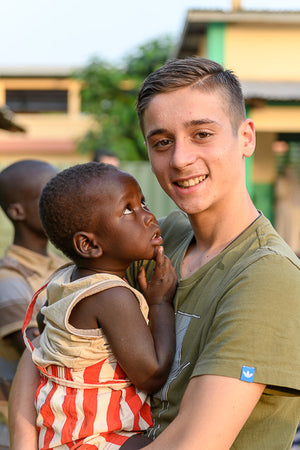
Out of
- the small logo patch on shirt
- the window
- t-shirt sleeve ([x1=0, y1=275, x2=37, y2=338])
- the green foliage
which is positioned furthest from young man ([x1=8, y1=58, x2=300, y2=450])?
the window

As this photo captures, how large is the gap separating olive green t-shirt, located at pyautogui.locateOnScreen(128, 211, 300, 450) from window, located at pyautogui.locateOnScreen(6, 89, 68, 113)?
27444mm

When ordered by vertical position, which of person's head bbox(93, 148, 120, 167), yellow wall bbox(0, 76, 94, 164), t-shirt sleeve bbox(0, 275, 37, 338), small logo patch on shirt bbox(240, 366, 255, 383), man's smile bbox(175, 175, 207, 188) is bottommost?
yellow wall bbox(0, 76, 94, 164)

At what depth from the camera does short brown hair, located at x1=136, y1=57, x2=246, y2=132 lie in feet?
6.96

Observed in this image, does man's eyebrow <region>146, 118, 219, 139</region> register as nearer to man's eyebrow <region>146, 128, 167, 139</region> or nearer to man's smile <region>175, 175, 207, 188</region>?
man's eyebrow <region>146, 128, 167, 139</region>

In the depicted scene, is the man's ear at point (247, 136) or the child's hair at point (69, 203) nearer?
the child's hair at point (69, 203)

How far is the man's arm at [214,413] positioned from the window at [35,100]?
2780 cm

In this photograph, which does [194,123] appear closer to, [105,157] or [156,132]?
[156,132]

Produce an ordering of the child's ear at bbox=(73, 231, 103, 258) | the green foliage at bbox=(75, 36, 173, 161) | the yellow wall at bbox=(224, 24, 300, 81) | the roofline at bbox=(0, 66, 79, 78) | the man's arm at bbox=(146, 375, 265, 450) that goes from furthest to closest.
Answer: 1. the roofline at bbox=(0, 66, 79, 78)
2. the green foliage at bbox=(75, 36, 173, 161)
3. the yellow wall at bbox=(224, 24, 300, 81)
4. the child's ear at bbox=(73, 231, 103, 258)
5. the man's arm at bbox=(146, 375, 265, 450)

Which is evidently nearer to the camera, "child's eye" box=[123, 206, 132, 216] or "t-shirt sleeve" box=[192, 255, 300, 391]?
"t-shirt sleeve" box=[192, 255, 300, 391]

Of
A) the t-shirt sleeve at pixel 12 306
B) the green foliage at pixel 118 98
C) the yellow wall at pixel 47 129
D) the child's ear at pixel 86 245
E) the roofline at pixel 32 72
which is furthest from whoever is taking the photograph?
the roofline at pixel 32 72

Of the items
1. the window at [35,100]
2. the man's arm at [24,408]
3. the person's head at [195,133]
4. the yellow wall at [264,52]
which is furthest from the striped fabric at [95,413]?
the window at [35,100]

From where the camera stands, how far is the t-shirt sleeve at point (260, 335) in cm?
166

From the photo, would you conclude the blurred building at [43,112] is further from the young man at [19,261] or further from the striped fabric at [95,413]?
the striped fabric at [95,413]

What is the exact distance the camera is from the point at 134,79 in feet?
68.1
